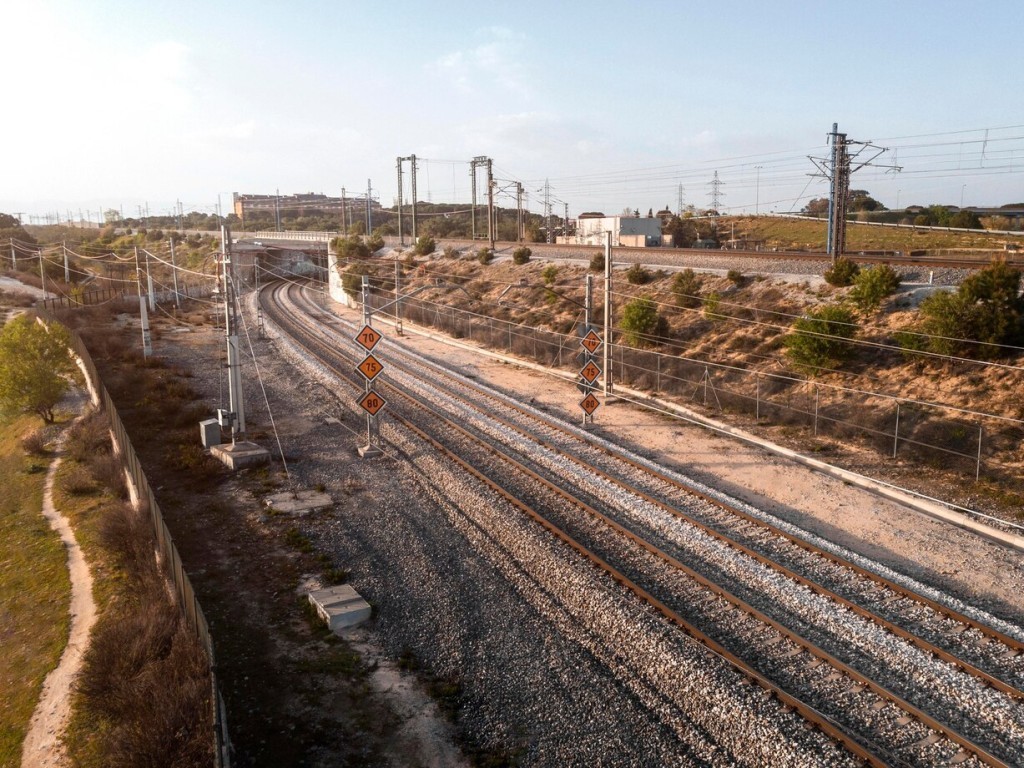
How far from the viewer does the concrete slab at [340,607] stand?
12.6 m

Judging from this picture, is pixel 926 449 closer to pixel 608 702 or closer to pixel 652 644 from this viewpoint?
pixel 652 644

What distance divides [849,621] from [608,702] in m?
4.71

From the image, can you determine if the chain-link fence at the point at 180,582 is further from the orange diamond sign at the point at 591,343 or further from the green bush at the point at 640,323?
the green bush at the point at 640,323

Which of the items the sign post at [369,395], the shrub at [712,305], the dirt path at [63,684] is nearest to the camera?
the dirt path at [63,684]

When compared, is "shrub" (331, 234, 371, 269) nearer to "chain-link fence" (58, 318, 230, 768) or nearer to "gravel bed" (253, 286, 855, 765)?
"chain-link fence" (58, 318, 230, 768)

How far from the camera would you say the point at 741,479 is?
66.3 ft

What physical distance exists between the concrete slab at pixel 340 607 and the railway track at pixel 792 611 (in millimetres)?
4473

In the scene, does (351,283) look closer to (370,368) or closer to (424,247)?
(424,247)

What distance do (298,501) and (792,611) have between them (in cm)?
1147

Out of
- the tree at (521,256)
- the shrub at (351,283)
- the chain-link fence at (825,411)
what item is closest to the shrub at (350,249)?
the shrub at (351,283)

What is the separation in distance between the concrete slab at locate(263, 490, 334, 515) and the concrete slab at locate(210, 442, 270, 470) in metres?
2.94

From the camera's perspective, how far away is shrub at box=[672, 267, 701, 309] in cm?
3684

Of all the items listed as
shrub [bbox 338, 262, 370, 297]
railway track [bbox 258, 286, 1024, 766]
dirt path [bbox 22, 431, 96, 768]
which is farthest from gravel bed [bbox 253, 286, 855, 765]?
shrub [bbox 338, 262, 370, 297]

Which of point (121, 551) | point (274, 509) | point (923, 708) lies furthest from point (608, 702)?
point (121, 551)
